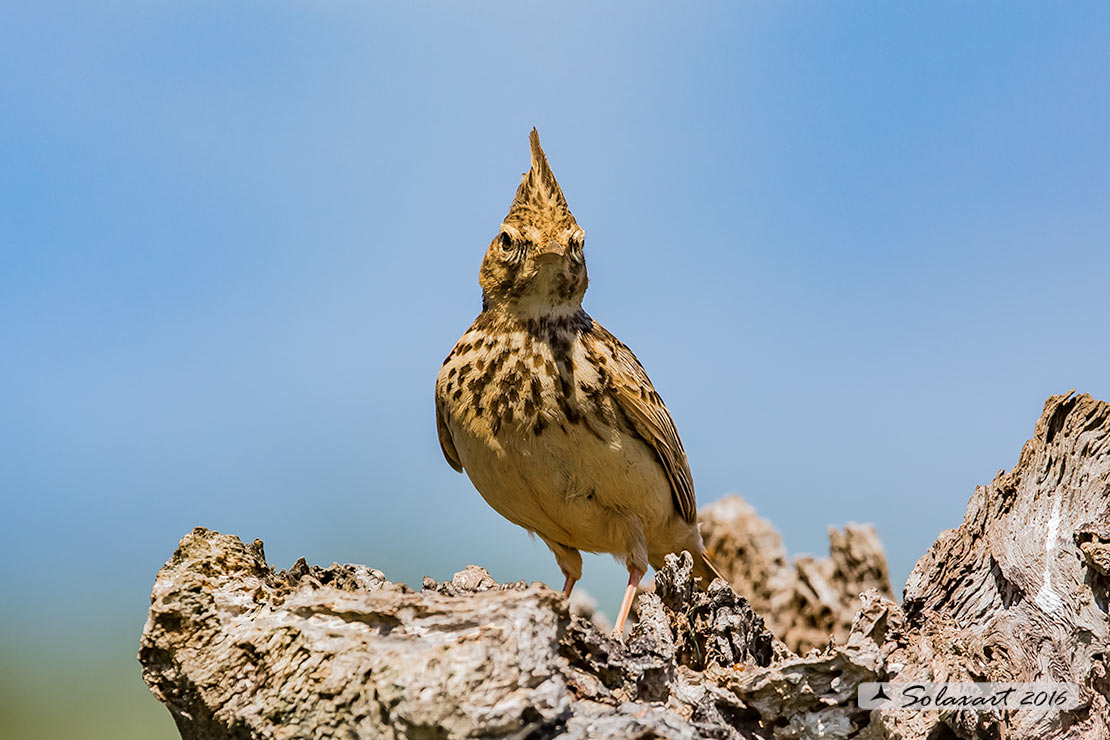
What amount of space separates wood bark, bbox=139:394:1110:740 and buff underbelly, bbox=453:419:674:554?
612mm

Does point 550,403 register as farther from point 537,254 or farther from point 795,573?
point 795,573

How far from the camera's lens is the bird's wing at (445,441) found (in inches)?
249

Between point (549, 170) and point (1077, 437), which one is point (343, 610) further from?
point (1077, 437)

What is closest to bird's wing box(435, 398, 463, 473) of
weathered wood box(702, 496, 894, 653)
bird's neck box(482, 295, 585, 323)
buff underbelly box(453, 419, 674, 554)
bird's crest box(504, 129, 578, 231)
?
buff underbelly box(453, 419, 674, 554)

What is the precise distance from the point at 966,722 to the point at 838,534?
4572 millimetres

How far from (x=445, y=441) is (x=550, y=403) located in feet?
3.95

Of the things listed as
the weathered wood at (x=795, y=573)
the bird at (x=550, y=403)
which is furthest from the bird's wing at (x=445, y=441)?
the weathered wood at (x=795, y=573)

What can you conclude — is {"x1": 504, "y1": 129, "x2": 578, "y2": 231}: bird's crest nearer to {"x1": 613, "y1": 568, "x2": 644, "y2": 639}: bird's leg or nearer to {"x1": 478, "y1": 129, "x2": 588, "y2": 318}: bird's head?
{"x1": 478, "y1": 129, "x2": 588, "y2": 318}: bird's head

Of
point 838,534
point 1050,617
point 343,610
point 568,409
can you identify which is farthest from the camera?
point 838,534

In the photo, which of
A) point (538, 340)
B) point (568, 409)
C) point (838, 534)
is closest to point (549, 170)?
point (538, 340)

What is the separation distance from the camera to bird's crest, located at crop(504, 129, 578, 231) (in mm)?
5785

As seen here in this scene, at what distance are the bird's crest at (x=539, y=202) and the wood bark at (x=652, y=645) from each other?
2.09 metres

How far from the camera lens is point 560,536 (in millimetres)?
6383

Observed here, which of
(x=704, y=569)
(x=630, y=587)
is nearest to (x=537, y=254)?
(x=630, y=587)
